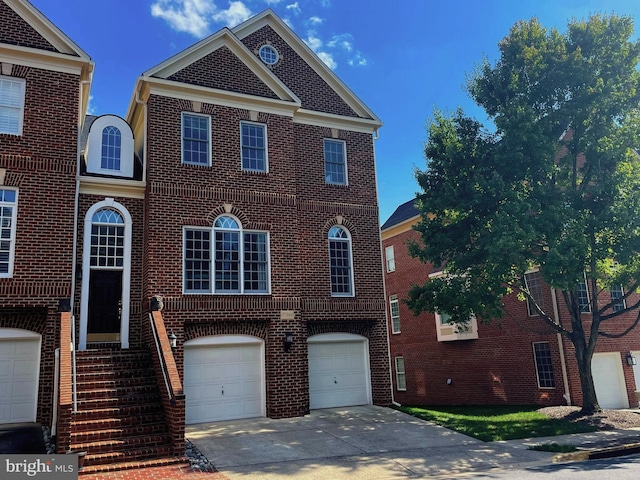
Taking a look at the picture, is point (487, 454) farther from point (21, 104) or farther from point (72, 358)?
point (21, 104)

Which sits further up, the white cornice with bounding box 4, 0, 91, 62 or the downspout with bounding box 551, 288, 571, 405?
the white cornice with bounding box 4, 0, 91, 62

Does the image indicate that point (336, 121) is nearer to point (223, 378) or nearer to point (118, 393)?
point (223, 378)

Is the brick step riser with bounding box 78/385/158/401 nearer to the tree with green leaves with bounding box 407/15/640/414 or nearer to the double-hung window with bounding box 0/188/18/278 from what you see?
the double-hung window with bounding box 0/188/18/278

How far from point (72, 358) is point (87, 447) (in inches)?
91.0

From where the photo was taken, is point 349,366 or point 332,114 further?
point 332,114

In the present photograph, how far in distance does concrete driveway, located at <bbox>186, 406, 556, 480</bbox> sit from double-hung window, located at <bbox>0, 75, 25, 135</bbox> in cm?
874

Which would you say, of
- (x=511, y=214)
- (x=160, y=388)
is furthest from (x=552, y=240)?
(x=160, y=388)

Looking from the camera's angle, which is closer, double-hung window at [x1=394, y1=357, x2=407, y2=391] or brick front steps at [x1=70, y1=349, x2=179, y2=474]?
brick front steps at [x1=70, y1=349, x2=179, y2=474]

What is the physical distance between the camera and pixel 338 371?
16.2m

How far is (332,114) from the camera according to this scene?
17.7 meters

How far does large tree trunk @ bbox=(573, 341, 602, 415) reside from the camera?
618 inches

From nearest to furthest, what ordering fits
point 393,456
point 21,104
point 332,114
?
1. point 393,456
2. point 21,104
3. point 332,114

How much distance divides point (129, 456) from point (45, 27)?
11.1m

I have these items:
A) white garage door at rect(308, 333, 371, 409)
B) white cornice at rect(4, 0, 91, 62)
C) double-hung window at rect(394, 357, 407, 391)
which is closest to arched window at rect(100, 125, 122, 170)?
white cornice at rect(4, 0, 91, 62)
